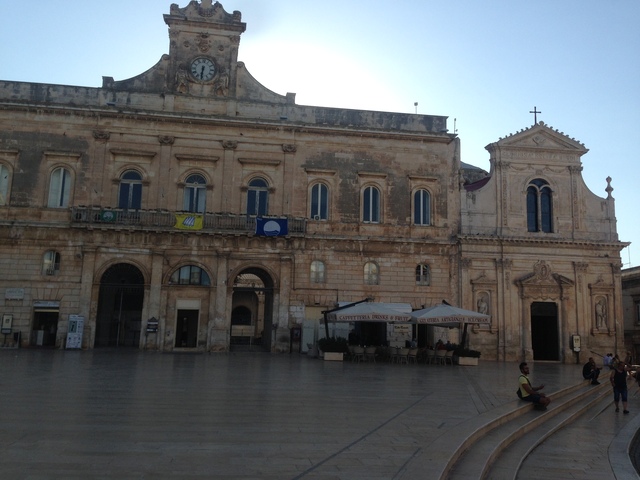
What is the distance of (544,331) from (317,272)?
1329 cm

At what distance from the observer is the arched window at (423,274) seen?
31.8m

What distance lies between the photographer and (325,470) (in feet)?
22.7

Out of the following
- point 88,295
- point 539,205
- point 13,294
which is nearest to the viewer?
point 13,294

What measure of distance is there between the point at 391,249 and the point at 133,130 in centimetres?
1487

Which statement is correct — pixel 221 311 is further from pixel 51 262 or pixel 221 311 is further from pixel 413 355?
pixel 413 355

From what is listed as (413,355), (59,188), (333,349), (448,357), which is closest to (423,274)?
(413,355)

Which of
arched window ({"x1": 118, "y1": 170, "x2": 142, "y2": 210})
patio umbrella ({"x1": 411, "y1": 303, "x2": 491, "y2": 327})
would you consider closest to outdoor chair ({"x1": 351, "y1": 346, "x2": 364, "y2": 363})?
patio umbrella ({"x1": 411, "y1": 303, "x2": 491, "y2": 327})

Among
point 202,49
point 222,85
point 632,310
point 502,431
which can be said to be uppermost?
point 202,49

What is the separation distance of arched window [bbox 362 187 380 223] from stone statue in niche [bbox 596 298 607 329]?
1322 centimetres

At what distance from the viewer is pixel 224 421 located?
9703 millimetres

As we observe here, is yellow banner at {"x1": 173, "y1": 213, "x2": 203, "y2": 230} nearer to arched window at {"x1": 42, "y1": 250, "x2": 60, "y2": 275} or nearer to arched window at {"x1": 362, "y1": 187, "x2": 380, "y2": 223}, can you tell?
arched window at {"x1": 42, "y1": 250, "x2": 60, "y2": 275}

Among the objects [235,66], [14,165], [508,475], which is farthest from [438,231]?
[508,475]

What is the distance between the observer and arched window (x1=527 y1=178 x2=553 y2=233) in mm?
33531

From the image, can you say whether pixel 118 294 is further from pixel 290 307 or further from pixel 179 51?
pixel 179 51
